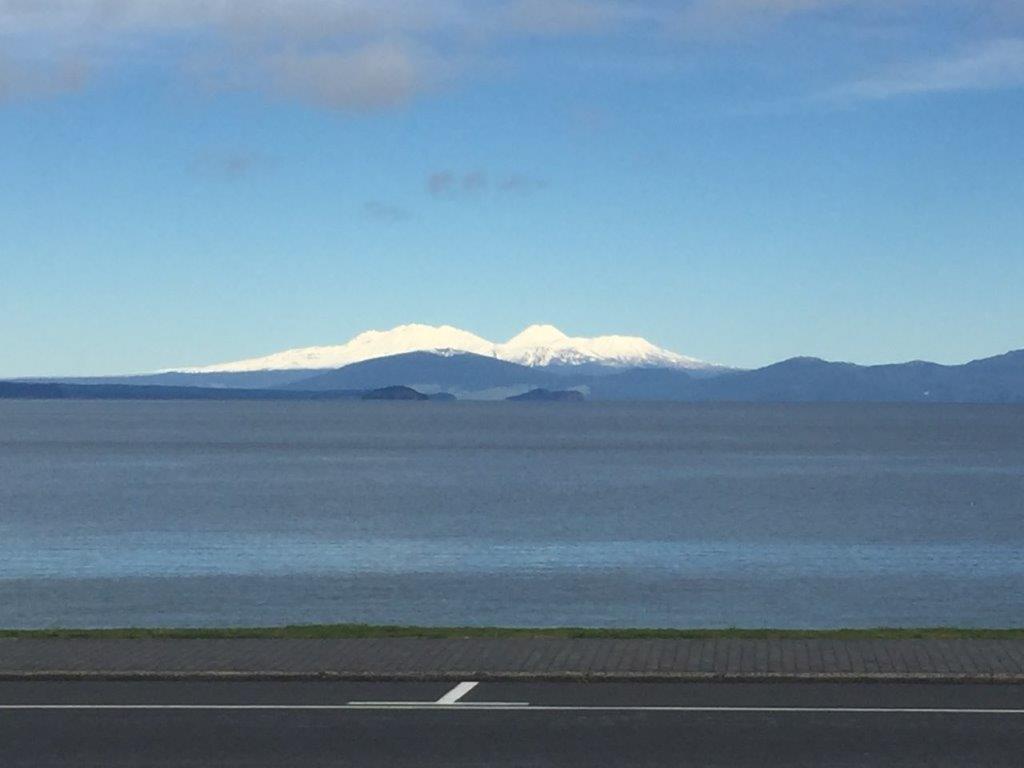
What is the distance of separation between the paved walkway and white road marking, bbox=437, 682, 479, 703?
A: 325mm

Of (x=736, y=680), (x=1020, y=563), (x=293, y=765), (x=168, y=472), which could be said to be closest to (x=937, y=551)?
(x=1020, y=563)

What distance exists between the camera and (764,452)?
578 feet

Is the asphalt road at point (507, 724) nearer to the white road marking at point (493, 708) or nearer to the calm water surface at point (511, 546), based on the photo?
the white road marking at point (493, 708)

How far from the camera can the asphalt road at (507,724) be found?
14547 mm

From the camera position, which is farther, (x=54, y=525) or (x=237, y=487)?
(x=237, y=487)

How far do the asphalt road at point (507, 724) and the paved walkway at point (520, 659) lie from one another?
10.9 inches

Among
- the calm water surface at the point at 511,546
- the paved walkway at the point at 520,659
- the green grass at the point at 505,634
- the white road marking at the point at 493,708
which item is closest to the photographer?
the white road marking at the point at 493,708

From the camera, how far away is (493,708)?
16.8 meters

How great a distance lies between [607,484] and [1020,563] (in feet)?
171

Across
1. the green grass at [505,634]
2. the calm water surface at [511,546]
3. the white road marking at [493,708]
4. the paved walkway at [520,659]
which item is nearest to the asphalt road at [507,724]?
the white road marking at [493,708]

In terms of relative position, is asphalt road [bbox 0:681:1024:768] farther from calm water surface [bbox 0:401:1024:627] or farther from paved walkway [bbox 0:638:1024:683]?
calm water surface [bbox 0:401:1024:627]

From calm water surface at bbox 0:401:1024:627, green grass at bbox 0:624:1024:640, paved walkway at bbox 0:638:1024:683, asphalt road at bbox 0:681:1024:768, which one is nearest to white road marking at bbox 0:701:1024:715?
asphalt road at bbox 0:681:1024:768

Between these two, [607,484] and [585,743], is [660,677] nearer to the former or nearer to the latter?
[585,743]

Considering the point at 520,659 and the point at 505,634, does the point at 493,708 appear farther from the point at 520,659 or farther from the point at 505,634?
the point at 505,634
